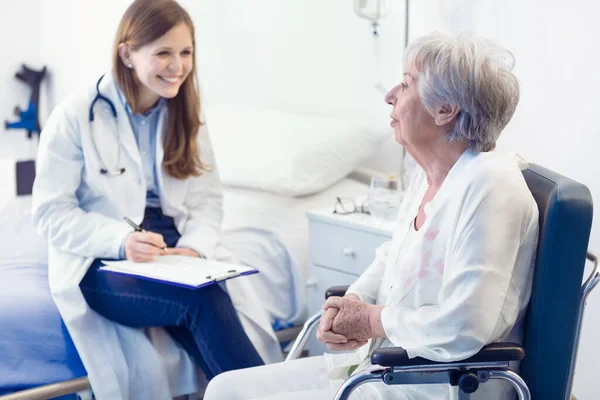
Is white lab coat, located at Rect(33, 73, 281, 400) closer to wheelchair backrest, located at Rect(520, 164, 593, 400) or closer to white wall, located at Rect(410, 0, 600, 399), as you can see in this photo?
white wall, located at Rect(410, 0, 600, 399)

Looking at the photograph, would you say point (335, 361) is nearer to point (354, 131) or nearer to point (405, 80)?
point (405, 80)

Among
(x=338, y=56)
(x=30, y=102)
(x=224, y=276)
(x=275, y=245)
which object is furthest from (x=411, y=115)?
(x=30, y=102)

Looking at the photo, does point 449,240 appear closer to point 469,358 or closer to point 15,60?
point 469,358

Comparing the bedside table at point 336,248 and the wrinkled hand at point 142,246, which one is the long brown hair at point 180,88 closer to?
the wrinkled hand at point 142,246

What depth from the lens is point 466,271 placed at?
3.98ft

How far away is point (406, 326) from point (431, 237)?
6.2 inches

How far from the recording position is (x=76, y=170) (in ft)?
6.80

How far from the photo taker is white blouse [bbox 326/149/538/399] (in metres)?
1.21

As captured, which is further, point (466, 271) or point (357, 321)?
point (357, 321)

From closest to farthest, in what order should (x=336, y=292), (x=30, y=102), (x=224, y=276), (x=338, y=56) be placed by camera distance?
(x=336, y=292) → (x=224, y=276) → (x=338, y=56) → (x=30, y=102)

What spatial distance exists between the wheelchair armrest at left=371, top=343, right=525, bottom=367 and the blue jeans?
0.70 metres

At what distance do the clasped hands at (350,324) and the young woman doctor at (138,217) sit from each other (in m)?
0.49

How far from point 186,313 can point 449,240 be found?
85 cm

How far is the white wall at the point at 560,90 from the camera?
1.92 meters
